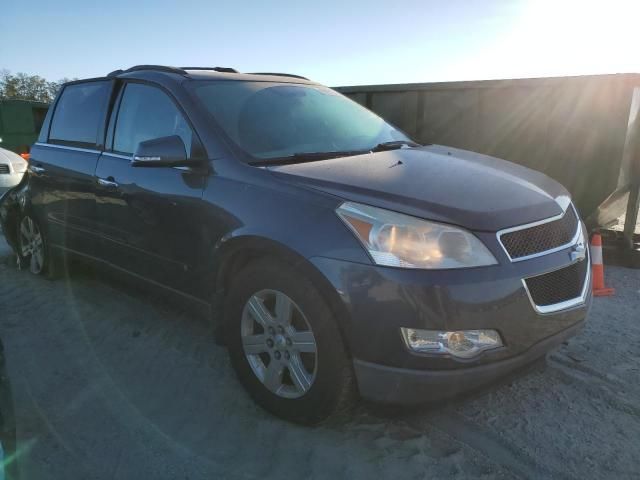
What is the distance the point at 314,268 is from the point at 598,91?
4.10m

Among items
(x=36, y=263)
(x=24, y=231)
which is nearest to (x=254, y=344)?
(x=36, y=263)

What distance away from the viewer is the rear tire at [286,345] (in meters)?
2.38

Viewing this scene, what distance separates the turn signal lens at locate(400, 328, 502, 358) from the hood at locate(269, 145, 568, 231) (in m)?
0.46

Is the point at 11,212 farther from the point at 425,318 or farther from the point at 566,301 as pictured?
the point at 566,301

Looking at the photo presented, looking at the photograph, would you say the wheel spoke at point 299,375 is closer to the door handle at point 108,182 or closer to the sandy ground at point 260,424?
the sandy ground at point 260,424

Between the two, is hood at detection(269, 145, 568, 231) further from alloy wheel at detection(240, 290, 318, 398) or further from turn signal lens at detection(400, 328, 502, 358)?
alloy wheel at detection(240, 290, 318, 398)

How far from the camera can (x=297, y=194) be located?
2.53m

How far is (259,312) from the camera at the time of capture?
106 inches

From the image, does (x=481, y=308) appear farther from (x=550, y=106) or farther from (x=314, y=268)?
(x=550, y=106)

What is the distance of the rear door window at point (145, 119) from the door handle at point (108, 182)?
0.73 ft

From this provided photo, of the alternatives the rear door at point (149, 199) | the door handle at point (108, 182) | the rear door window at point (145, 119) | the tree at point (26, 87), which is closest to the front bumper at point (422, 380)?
the rear door at point (149, 199)

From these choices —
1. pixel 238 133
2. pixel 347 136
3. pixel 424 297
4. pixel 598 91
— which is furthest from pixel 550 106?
pixel 424 297

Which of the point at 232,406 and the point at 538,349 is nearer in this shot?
the point at 538,349

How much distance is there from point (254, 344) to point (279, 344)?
191 millimetres
